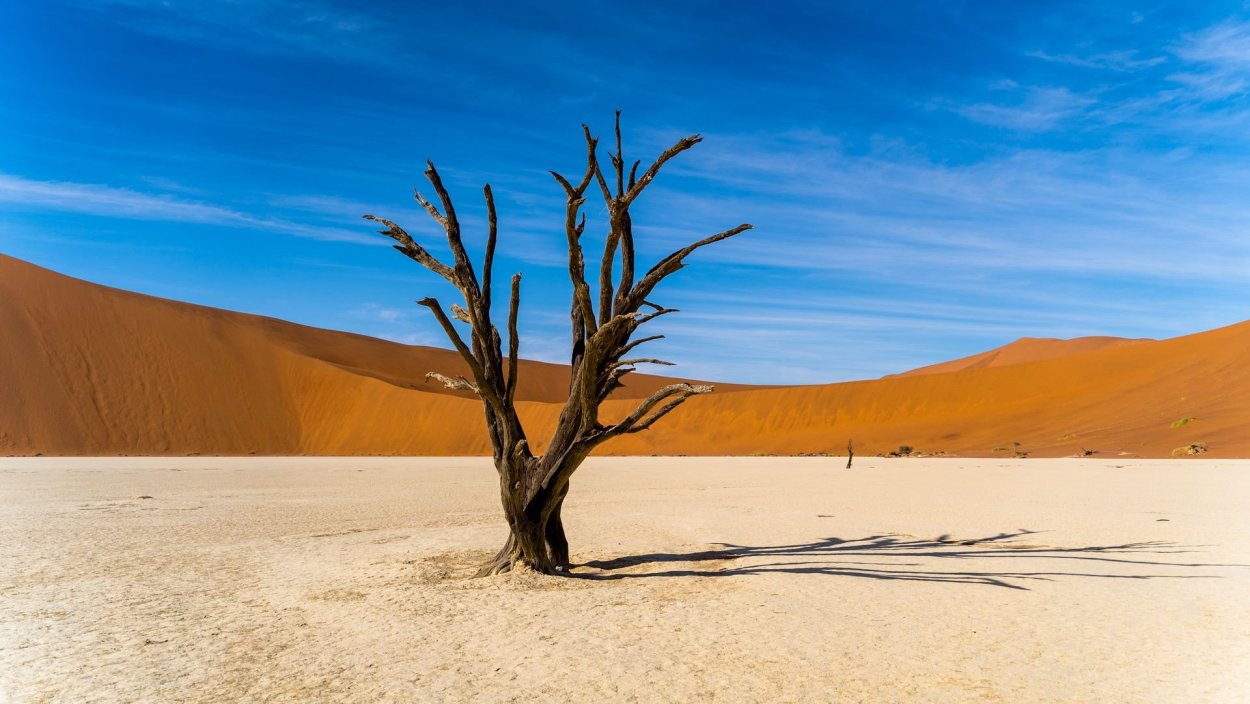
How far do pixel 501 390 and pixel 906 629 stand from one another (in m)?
4.68

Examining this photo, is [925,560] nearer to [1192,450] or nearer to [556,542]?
[556,542]

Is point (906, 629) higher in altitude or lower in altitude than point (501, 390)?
lower

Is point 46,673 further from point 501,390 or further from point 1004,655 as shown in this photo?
point 1004,655

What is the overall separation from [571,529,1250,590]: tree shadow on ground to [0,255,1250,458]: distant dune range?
83.2ft

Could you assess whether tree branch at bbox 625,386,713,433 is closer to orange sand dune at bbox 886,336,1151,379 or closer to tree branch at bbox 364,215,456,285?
tree branch at bbox 364,215,456,285

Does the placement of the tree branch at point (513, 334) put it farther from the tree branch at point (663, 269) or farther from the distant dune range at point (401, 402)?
the distant dune range at point (401, 402)

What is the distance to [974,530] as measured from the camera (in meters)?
11.8

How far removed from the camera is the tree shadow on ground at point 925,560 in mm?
8070

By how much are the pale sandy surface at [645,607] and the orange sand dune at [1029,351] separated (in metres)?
115

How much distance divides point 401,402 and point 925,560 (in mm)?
52544

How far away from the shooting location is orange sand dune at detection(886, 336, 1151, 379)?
121 m

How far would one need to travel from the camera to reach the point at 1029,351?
415 ft

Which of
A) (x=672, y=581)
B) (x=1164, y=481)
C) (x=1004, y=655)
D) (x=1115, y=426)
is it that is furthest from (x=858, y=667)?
(x=1115, y=426)

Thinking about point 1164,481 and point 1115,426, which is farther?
point 1115,426
